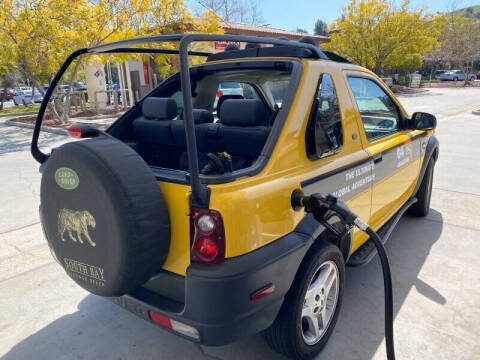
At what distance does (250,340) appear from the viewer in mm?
2580

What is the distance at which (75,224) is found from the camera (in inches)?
79.2

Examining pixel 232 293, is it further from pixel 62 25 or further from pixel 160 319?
pixel 62 25

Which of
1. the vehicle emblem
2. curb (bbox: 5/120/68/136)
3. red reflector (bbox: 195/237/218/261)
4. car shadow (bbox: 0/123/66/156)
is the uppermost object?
the vehicle emblem

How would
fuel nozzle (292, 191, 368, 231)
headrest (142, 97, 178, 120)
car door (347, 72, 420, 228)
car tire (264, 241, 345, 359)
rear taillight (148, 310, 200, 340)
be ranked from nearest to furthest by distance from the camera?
rear taillight (148, 310, 200, 340), fuel nozzle (292, 191, 368, 231), car tire (264, 241, 345, 359), headrest (142, 97, 178, 120), car door (347, 72, 420, 228)

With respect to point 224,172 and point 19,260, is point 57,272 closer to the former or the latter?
point 19,260

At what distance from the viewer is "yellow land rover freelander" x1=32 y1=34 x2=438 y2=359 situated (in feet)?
5.93

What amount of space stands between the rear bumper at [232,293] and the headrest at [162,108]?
134 centimetres

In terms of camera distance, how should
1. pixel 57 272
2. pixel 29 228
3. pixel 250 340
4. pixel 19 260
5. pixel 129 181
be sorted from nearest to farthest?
pixel 129 181 < pixel 250 340 < pixel 57 272 < pixel 19 260 < pixel 29 228

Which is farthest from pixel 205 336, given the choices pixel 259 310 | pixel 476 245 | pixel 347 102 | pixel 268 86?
Answer: pixel 476 245

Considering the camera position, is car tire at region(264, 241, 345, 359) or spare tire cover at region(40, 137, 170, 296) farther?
car tire at region(264, 241, 345, 359)

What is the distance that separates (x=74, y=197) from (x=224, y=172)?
2.51 ft

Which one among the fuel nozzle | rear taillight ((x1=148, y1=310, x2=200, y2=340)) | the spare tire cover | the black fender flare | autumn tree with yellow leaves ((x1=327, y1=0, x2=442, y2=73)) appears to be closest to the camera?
the spare tire cover

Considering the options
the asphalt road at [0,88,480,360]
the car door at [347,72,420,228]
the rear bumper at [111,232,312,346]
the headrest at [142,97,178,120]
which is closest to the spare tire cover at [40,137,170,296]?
the rear bumper at [111,232,312,346]

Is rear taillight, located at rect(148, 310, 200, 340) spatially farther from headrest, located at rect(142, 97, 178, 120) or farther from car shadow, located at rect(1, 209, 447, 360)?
headrest, located at rect(142, 97, 178, 120)
